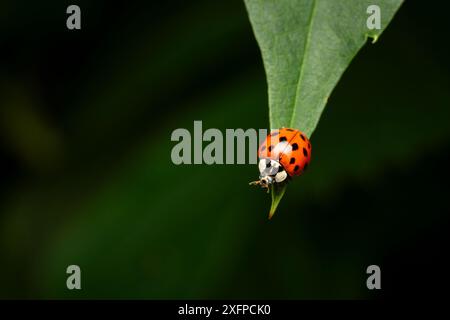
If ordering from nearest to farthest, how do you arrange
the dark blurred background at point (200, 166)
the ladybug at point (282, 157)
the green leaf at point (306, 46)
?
the green leaf at point (306, 46) → the ladybug at point (282, 157) → the dark blurred background at point (200, 166)

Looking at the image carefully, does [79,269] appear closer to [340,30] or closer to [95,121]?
[95,121]

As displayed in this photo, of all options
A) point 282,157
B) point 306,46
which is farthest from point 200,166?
point 306,46

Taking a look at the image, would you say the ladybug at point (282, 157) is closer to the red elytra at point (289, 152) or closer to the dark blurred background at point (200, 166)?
the red elytra at point (289, 152)

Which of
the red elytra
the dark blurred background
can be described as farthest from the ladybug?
the dark blurred background

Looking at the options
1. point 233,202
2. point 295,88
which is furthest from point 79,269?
point 295,88

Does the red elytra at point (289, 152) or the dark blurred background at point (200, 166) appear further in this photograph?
the dark blurred background at point (200, 166)

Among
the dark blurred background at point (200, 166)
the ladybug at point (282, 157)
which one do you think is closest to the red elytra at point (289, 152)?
the ladybug at point (282, 157)

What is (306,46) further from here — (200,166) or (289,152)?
(200,166)
